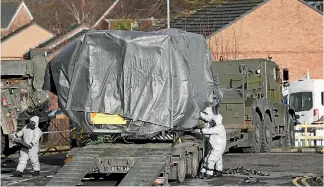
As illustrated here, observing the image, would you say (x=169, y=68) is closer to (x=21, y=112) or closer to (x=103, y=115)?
(x=103, y=115)

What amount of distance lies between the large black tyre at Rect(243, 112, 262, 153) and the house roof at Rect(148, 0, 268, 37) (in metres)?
11.9

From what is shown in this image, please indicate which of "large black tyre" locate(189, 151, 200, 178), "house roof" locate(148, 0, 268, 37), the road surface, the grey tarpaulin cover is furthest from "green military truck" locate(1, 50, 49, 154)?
"house roof" locate(148, 0, 268, 37)

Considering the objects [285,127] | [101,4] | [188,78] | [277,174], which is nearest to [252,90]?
[285,127]

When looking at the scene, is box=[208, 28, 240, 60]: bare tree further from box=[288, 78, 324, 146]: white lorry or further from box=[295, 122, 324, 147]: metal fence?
box=[295, 122, 324, 147]: metal fence

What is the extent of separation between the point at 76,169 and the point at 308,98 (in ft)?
75.3

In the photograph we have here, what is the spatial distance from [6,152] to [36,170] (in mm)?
5917

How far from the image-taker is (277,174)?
18625 millimetres

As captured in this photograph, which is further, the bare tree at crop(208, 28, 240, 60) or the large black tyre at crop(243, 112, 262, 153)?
the bare tree at crop(208, 28, 240, 60)

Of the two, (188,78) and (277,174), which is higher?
(188,78)

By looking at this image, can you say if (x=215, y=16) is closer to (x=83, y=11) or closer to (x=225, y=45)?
(x=225, y=45)

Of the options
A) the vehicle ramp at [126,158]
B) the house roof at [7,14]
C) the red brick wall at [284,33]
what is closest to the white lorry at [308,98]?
the red brick wall at [284,33]

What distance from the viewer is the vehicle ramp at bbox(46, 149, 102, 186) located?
51.0 feet

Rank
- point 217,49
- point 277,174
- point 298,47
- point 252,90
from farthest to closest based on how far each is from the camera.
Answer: point 298,47 → point 217,49 → point 252,90 → point 277,174

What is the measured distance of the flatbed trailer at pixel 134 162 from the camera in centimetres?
1557
